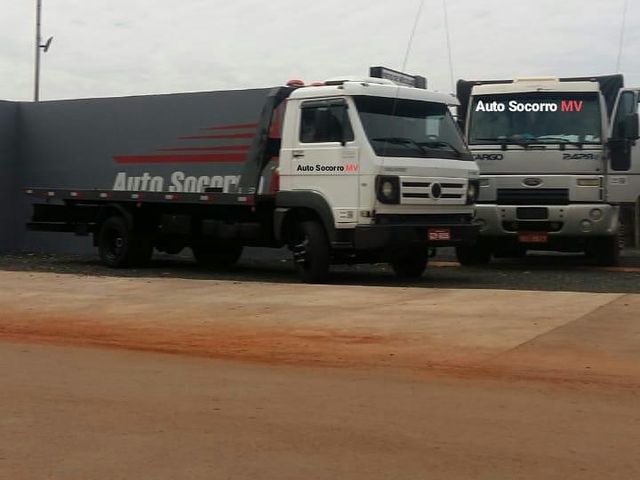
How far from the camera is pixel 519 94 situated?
588 inches

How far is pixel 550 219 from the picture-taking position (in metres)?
14.6

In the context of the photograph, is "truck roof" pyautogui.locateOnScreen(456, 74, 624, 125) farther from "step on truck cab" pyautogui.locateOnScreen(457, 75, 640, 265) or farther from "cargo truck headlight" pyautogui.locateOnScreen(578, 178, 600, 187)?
"cargo truck headlight" pyautogui.locateOnScreen(578, 178, 600, 187)

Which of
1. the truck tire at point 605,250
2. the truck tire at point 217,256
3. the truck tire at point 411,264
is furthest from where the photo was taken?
the truck tire at point 217,256

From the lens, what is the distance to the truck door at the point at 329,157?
496 inches

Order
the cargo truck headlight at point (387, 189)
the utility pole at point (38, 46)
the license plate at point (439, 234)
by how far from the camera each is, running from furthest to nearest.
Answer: the utility pole at point (38, 46) → the license plate at point (439, 234) → the cargo truck headlight at point (387, 189)

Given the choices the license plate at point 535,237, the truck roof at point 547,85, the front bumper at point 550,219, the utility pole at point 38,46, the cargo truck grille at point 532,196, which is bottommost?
the license plate at point 535,237

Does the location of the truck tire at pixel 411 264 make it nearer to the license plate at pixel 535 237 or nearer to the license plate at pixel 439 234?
the license plate at pixel 439 234

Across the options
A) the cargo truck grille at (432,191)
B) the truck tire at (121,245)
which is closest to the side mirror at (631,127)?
the cargo truck grille at (432,191)

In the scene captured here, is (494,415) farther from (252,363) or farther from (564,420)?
(252,363)

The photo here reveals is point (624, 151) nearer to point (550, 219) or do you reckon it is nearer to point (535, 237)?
point (550, 219)

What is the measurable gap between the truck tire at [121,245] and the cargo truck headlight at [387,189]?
5568mm

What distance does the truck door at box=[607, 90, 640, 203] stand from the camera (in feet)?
47.4

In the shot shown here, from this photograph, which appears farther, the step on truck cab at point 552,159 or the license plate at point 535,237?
the license plate at point 535,237

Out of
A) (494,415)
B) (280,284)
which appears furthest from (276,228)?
(494,415)
